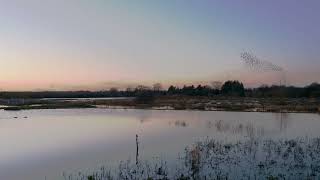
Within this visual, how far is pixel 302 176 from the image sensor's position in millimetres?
11133

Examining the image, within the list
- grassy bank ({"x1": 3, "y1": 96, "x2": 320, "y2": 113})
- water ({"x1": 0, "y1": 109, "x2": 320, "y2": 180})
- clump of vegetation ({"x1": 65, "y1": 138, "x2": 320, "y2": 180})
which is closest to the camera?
clump of vegetation ({"x1": 65, "y1": 138, "x2": 320, "y2": 180})

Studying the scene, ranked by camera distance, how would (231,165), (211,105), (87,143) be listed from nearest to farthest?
1. (231,165)
2. (87,143)
3. (211,105)

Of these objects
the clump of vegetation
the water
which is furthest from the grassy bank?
the clump of vegetation

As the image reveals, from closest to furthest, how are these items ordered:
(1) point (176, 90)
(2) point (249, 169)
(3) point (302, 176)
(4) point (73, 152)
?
(3) point (302, 176) → (2) point (249, 169) → (4) point (73, 152) → (1) point (176, 90)

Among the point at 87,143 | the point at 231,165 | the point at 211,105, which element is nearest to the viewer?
the point at 231,165

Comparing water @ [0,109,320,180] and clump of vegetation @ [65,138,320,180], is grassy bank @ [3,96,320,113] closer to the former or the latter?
water @ [0,109,320,180]

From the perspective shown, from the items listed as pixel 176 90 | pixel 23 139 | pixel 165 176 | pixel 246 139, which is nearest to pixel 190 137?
pixel 246 139

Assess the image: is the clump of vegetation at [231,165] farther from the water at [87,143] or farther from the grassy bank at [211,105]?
the grassy bank at [211,105]

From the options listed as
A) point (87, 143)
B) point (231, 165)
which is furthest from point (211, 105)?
point (231, 165)

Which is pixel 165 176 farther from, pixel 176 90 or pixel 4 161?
pixel 176 90

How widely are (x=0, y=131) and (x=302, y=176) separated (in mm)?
18675

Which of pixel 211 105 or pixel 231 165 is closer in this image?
pixel 231 165

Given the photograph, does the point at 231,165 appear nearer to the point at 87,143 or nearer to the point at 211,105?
the point at 87,143

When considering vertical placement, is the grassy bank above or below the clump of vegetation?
above
